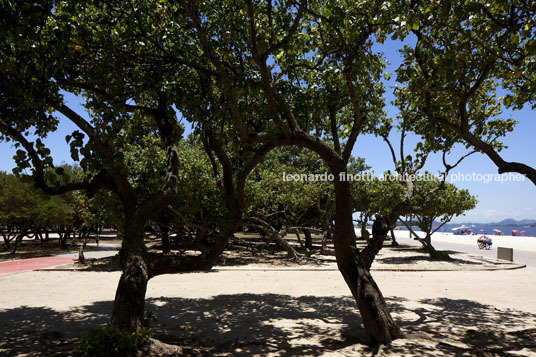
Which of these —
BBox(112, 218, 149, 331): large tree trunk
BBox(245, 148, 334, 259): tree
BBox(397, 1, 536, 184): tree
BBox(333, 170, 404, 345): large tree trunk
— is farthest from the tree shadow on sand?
BBox(245, 148, 334, 259): tree

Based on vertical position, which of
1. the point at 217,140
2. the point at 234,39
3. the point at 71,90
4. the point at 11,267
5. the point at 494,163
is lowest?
the point at 11,267

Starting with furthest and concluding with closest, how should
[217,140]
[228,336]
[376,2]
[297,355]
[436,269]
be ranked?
[436,269] < [217,140] < [228,336] < [376,2] < [297,355]

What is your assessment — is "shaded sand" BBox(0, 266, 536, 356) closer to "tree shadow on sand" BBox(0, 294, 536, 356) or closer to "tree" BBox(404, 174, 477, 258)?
"tree shadow on sand" BBox(0, 294, 536, 356)

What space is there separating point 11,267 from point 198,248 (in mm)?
15394

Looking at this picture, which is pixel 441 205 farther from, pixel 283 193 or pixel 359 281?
pixel 359 281

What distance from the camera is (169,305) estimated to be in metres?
9.55

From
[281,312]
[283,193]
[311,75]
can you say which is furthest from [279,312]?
[283,193]

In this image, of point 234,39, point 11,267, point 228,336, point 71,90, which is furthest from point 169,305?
point 11,267

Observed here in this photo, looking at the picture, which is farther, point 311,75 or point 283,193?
point 283,193

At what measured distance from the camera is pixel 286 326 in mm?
7605

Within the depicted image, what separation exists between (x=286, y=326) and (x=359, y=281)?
7.22 ft

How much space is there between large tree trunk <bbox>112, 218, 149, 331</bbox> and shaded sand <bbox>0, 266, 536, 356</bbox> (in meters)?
1.33

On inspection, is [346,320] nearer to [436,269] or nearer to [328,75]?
[328,75]

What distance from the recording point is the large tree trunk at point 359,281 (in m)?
6.04
